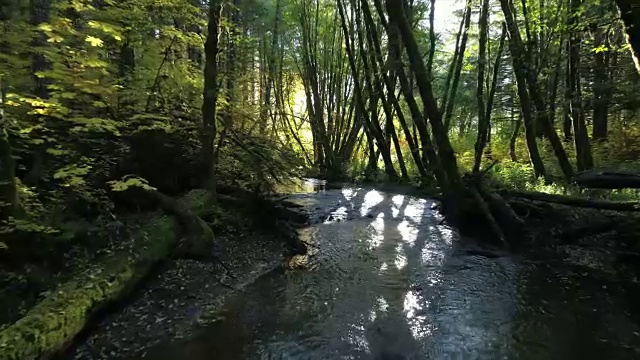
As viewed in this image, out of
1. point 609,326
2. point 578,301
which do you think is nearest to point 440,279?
point 578,301

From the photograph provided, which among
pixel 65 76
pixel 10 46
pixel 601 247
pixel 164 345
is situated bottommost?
pixel 164 345

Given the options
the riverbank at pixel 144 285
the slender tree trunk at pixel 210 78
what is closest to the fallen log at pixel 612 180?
the riverbank at pixel 144 285

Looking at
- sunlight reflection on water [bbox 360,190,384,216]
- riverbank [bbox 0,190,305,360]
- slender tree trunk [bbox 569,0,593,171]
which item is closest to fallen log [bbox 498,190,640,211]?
slender tree trunk [bbox 569,0,593,171]

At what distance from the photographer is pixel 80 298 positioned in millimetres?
4234

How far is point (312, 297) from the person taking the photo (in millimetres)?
5660

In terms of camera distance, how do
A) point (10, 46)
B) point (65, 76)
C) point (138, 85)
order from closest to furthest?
1. point (65, 76)
2. point (10, 46)
3. point (138, 85)

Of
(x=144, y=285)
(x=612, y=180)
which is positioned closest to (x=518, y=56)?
(x=612, y=180)

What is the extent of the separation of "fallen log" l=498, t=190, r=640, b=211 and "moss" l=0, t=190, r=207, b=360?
22.8 feet

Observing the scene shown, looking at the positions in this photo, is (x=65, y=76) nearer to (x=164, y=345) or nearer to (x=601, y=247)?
(x=164, y=345)

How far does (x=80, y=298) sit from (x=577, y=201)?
8044 millimetres

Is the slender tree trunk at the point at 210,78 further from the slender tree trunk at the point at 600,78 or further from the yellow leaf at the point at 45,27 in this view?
the slender tree trunk at the point at 600,78

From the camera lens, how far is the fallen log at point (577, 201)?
6946mm

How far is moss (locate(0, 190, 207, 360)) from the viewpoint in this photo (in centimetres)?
340

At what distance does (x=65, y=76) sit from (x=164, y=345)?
4.24m
